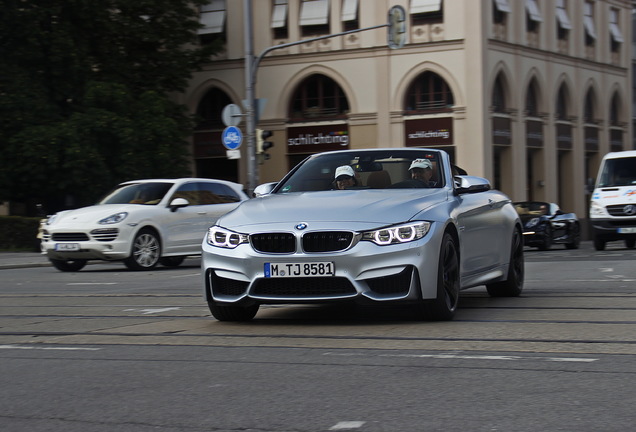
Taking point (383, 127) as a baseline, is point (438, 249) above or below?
below

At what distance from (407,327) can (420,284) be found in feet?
1.19

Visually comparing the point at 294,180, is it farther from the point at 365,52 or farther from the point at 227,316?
the point at 365,52

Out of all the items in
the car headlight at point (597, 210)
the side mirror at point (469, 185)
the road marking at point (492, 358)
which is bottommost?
the road marking at point (492, 358)

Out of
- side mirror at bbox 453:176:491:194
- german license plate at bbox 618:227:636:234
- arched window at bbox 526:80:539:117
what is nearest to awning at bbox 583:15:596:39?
arched window at bbox 526:80:539:117

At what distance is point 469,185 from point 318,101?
3706cm

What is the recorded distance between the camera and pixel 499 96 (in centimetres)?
4588

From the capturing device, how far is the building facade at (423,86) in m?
43.6

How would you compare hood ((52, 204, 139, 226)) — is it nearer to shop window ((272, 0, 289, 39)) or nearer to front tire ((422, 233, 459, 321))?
front tire ((422, 233, 459, 321))

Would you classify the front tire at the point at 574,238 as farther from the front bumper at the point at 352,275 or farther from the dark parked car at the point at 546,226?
the front bumper at the point at 352,275

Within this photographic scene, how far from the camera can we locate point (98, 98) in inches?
1453

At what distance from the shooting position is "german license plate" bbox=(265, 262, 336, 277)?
8367mm

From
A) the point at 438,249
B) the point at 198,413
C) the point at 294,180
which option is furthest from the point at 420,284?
the point at 198,413

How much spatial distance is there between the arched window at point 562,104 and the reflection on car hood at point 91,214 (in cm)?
3475

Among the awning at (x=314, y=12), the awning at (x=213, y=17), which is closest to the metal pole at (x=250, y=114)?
the awning at (x=314, y=12)
